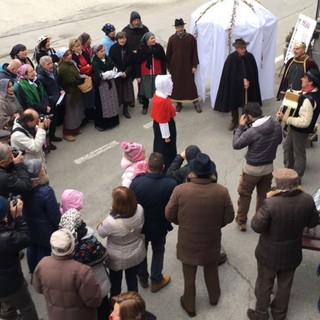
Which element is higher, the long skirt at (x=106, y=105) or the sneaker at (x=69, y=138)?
the long skirt at (x=106, y=105)

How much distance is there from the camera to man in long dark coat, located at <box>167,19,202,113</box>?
28.3 feet

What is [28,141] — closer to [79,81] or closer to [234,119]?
[79,81]

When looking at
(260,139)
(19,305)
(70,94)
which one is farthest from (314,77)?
(19,305)

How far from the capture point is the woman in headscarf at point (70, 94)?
24.8 feet

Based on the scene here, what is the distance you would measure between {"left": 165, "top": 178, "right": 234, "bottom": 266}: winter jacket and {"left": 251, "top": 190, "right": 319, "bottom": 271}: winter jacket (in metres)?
0.33

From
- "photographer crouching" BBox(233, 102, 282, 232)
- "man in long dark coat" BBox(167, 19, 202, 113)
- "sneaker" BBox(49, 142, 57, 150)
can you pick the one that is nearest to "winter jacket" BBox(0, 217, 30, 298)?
"photographer crouching" BBox(233, 102, 282, 232)

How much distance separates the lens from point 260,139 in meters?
5.18

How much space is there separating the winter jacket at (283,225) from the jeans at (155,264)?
41.7 inches

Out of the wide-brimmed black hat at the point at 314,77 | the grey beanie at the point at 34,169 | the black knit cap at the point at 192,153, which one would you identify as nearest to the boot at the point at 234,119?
the wide-brimmed black hat at the point at 314,77

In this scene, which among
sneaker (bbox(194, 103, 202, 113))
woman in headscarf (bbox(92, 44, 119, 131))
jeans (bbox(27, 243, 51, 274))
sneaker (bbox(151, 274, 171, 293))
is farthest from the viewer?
sneaker (bbox(194, 103, 202, 113))

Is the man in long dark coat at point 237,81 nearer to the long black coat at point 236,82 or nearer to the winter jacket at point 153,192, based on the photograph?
the long black coat at point 236,82

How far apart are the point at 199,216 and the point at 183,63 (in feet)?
17.0

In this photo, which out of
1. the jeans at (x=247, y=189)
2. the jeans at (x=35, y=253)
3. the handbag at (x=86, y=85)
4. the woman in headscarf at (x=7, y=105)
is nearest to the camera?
the jeans at (x=35, y=253)

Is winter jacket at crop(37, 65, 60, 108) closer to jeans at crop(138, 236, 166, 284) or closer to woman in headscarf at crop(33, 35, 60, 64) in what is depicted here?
woman in headscarf at crop(33, 35, 60, 64)
